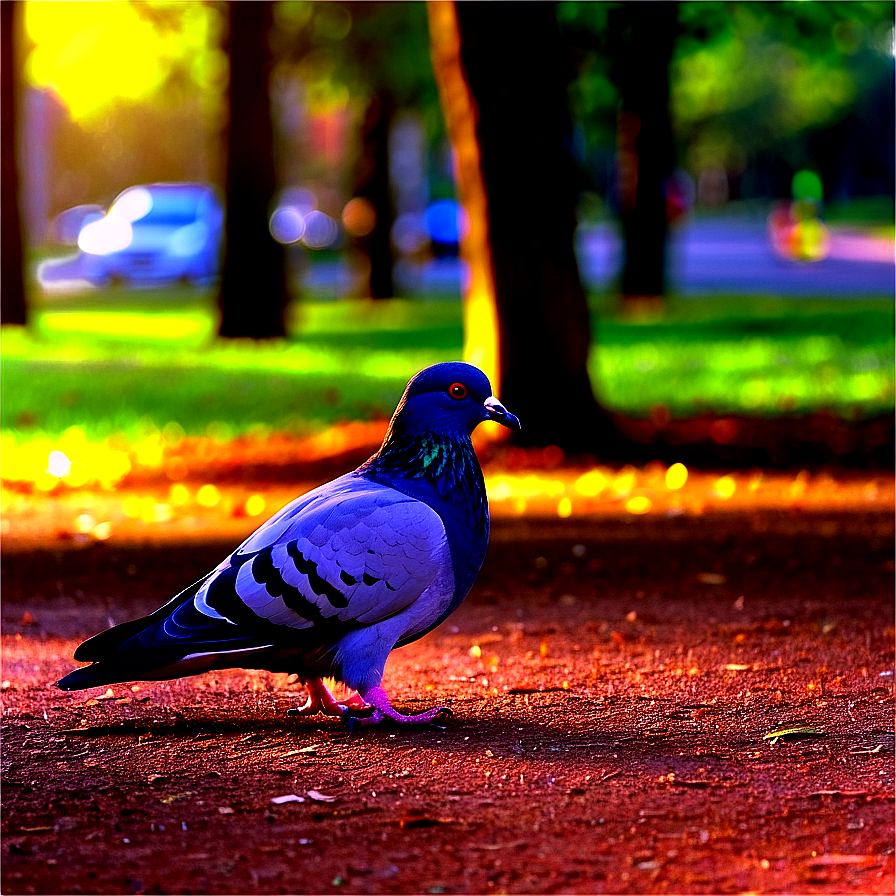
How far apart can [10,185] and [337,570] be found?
1651cm

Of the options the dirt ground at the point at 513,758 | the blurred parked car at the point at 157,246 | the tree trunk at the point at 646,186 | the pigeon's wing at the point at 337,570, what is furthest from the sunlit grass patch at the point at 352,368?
the blurred parked car at the point at 157,246

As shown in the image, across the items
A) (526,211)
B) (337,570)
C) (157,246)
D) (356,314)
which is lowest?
(337,570)

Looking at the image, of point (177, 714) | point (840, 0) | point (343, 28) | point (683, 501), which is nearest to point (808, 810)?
point (177, 714)

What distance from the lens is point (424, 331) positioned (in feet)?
66.2

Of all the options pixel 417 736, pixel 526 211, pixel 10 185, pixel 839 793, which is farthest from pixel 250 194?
pixel 839 793

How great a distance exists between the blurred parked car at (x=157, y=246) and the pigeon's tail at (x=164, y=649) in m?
28.6

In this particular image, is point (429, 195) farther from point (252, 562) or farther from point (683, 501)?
point (252, 562)

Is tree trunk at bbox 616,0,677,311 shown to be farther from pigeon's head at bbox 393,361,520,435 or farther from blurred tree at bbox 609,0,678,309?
pigeon's head at bbox 393,361,520,435

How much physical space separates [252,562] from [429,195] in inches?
1901

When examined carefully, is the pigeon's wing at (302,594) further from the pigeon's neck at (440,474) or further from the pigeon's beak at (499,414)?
the pigeon's beak at (499,414)

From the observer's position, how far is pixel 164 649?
4578 millimetres

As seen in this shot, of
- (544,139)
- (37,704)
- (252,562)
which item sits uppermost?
(544,139)

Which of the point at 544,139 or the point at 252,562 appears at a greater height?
the point at 544,139

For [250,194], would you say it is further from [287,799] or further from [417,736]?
[287,799]
